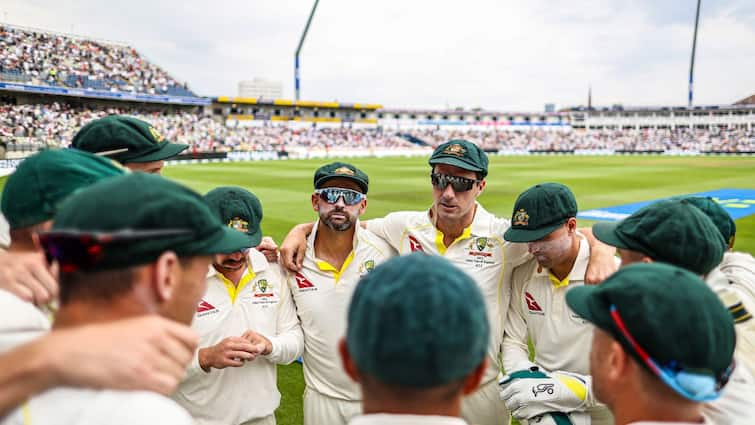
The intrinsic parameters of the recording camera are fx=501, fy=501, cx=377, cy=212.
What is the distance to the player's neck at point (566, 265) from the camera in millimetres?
3260

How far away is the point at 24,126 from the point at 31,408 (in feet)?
152

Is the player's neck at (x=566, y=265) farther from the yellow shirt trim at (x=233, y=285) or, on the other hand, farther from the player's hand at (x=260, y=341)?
the yellow shirt trim at (x=233, y=285)

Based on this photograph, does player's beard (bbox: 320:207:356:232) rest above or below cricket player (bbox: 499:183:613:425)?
above

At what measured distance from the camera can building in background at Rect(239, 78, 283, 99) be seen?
16588 cm

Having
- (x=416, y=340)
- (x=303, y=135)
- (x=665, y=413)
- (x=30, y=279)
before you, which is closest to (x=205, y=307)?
(x=30, y=279)

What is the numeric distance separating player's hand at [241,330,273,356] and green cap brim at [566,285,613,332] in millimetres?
1765

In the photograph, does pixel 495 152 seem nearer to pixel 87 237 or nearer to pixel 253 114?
pixel 253 114

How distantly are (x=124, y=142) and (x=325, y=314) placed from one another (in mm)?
1688

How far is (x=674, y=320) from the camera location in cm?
141

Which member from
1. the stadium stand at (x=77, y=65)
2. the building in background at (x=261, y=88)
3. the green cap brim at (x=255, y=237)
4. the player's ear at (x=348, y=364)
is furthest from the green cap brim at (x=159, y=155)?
the building in background at (x=261, y=88)

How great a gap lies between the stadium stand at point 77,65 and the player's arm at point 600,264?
50.3m

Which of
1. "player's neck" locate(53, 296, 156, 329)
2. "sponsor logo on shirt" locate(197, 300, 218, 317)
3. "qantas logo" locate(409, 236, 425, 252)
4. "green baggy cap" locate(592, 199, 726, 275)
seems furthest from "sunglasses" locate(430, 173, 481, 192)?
"player's neck" locate(53, 296, 156, 329)

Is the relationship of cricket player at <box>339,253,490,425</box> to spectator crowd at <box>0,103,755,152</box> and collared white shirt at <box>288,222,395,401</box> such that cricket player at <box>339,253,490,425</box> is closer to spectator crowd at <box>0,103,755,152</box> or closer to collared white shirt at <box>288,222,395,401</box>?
collared white shirt at <box>288,222,395,401</box>

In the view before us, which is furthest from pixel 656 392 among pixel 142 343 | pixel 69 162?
pixel 69 162
